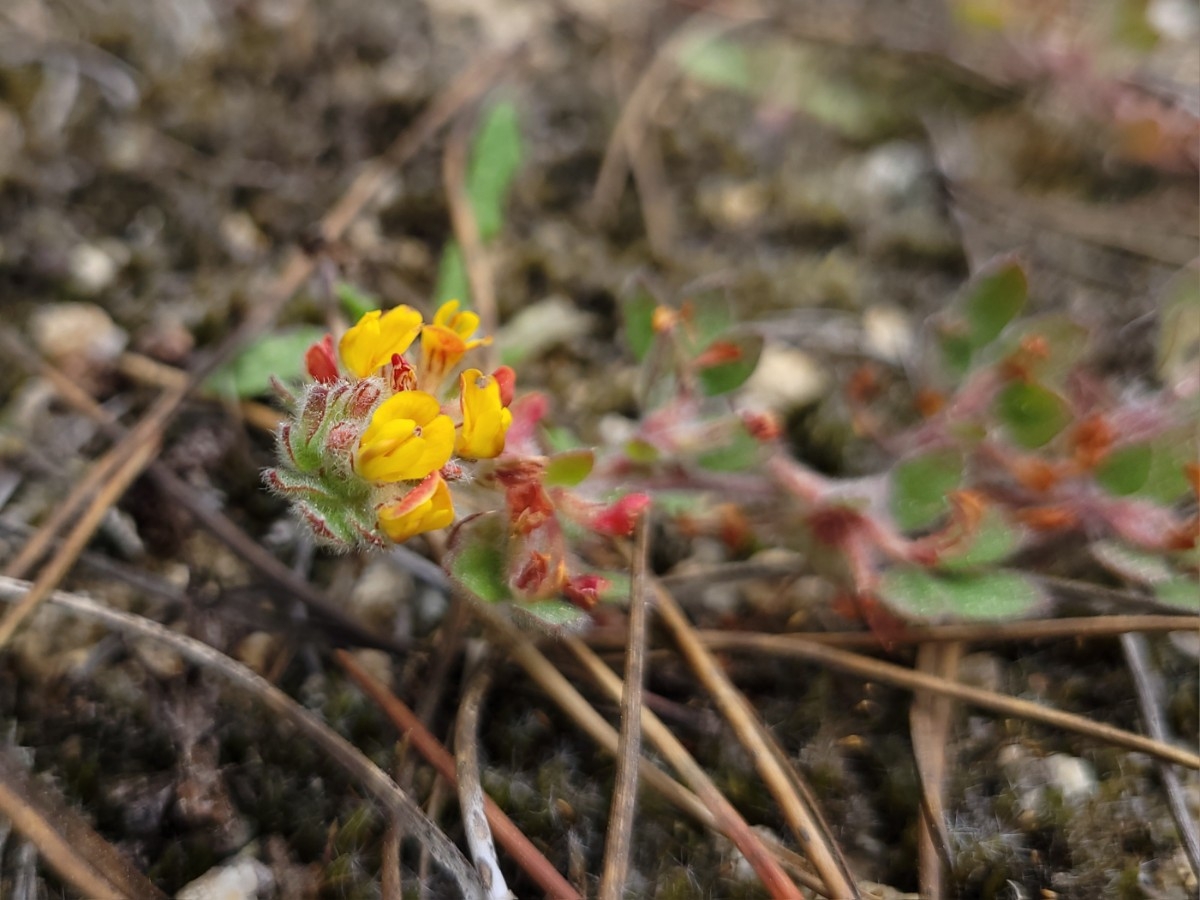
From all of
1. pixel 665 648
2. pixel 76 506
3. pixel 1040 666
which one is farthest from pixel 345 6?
pixel 1040 666

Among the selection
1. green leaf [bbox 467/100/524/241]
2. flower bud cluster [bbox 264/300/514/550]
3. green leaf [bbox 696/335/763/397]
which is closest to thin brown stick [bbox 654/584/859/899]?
green leaf [bbox 696/335/763/397]

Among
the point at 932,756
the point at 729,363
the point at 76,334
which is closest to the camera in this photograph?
the point at 932,756

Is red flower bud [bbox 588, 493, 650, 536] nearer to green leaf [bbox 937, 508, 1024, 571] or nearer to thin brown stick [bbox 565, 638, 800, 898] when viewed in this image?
thin brown stick [bbox 565, 638, 800, 898]

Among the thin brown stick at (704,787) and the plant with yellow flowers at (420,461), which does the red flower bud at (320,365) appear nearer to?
the plant with yellow flowers at (420,461)

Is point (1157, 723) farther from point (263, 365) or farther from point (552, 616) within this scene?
point (263, 365)

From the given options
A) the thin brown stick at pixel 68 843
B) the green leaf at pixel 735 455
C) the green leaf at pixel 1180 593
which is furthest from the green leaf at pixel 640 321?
the thin brown stick at pixel 68 843

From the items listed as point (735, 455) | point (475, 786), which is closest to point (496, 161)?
point (735, 455)
